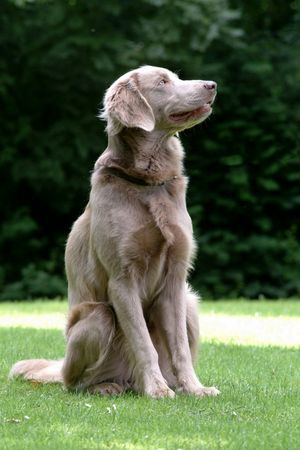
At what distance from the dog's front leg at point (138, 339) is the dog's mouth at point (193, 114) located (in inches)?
43.4

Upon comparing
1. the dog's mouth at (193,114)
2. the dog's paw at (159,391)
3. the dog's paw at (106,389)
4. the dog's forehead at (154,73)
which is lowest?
the dog's paw at (106,389)

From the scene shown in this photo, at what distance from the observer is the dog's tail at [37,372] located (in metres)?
5.95

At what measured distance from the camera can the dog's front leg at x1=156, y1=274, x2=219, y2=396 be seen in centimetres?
550

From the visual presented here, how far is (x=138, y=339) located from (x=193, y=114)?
1445mm

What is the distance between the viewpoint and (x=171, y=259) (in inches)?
218

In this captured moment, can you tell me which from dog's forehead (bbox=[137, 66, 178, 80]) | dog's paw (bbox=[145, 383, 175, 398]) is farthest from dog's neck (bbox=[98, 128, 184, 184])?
dog's paw (bbox=[145, 383, 175, 398])

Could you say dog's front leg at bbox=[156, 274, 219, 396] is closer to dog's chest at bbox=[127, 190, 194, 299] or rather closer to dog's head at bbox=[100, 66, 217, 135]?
dog's chest at bbox=[127, 190, 194, 299]

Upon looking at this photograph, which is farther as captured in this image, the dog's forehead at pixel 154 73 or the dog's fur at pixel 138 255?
the dog's forehead at pixel 154 73

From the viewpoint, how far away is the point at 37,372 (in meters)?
6.02

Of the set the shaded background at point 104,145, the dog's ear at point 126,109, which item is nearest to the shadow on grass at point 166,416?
the dog's ear at point 126,109

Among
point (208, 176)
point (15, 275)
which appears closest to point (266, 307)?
point (208, 176)

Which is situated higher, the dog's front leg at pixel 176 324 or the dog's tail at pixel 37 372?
the dog's front leg at pixel 176 324

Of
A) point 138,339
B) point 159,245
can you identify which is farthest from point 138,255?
point 138,339

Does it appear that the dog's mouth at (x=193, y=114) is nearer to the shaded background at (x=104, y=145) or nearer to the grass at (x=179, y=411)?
the grass at (x=179, y=411)
